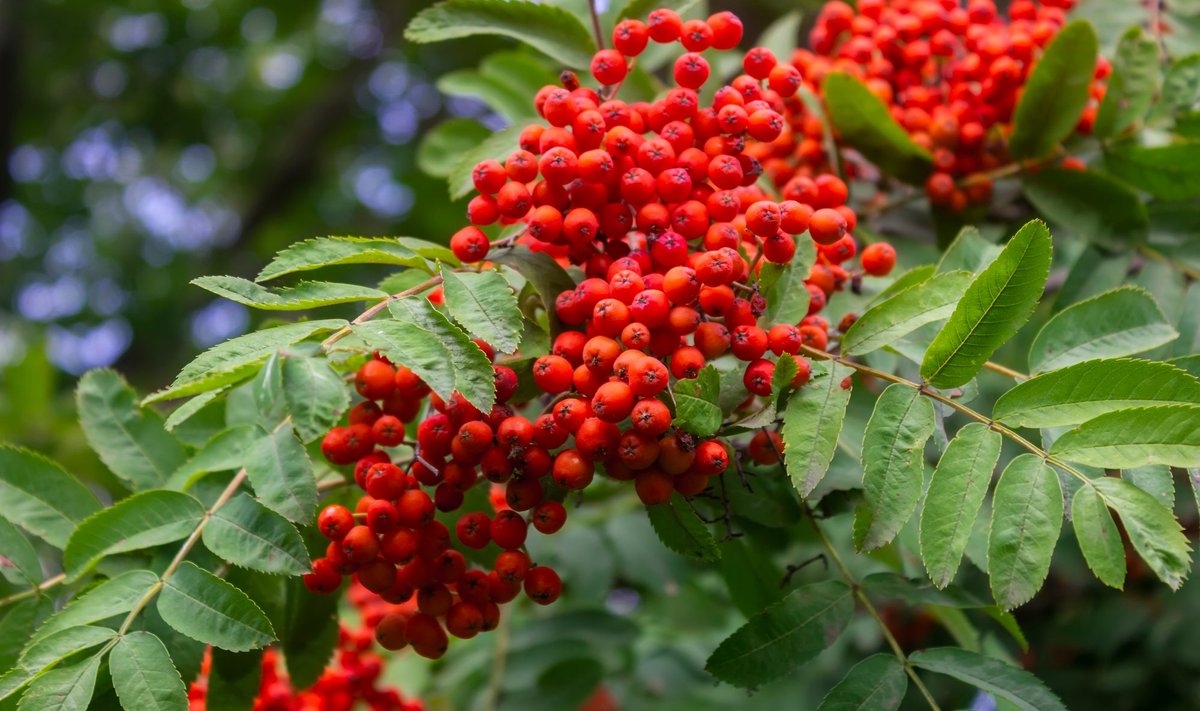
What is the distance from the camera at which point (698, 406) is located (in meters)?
1.44

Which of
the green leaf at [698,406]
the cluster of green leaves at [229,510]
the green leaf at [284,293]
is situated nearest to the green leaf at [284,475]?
the cluster of green leaves at [229,510]

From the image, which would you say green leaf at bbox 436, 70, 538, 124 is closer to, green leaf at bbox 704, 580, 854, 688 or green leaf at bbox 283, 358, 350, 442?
green leaf at bbox 283, 358, 350, 442

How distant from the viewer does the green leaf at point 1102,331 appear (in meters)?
1.74

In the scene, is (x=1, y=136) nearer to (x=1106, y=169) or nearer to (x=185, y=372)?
(x=185, y=372)

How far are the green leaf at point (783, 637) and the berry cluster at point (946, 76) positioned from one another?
101 centimetres

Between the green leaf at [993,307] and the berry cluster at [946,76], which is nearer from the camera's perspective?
the green leaf at [993,307]

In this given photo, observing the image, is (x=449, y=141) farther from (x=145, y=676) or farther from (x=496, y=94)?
(x=145, y=676)

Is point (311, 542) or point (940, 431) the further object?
point (311, 542)

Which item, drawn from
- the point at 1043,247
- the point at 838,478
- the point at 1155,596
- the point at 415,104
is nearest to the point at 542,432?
the point at 838,478

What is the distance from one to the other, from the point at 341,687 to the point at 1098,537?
1646 millimetres

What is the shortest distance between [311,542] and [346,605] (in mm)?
1245

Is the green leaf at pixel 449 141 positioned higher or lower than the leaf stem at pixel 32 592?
higher

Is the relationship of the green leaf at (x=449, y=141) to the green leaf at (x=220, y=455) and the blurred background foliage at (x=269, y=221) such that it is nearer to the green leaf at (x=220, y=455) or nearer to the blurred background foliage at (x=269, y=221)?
the blurred background foliage at (x=269, y=221)

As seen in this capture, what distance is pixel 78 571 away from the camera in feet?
5.44
